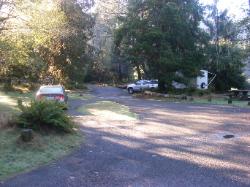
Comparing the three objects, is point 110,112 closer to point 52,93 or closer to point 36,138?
point 52,93

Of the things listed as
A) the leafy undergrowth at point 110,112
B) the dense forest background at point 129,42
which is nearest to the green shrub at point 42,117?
the leafy undergrowth at point 110,112

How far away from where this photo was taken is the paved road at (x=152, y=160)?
8.48 metres

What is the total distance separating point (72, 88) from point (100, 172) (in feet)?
162

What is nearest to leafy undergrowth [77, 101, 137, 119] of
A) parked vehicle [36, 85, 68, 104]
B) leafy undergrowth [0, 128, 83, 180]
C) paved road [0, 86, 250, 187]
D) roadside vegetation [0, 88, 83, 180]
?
parked vehicle [36, 85, 68, 104]

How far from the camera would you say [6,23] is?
2497cm

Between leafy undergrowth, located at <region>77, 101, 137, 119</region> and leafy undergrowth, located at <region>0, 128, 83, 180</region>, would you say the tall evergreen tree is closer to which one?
leafy undergrowth, located at <region>77, 101, 137, 119</region>

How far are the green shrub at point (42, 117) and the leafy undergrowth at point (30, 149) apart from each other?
366mm

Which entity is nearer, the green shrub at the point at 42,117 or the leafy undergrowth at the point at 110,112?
the green shrub at the point at 42,117

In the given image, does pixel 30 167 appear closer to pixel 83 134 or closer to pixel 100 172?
A: pixel 100 172

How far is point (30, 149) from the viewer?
11.3 meters

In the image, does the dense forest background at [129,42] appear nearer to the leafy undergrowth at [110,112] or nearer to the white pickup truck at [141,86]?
the white pickup truck at [141,86]

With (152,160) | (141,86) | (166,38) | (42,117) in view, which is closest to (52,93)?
(42,117)

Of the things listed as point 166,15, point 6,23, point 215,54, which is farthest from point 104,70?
point 6,23

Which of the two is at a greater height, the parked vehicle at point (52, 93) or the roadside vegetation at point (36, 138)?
the parked vehicle at point (52, 93)
